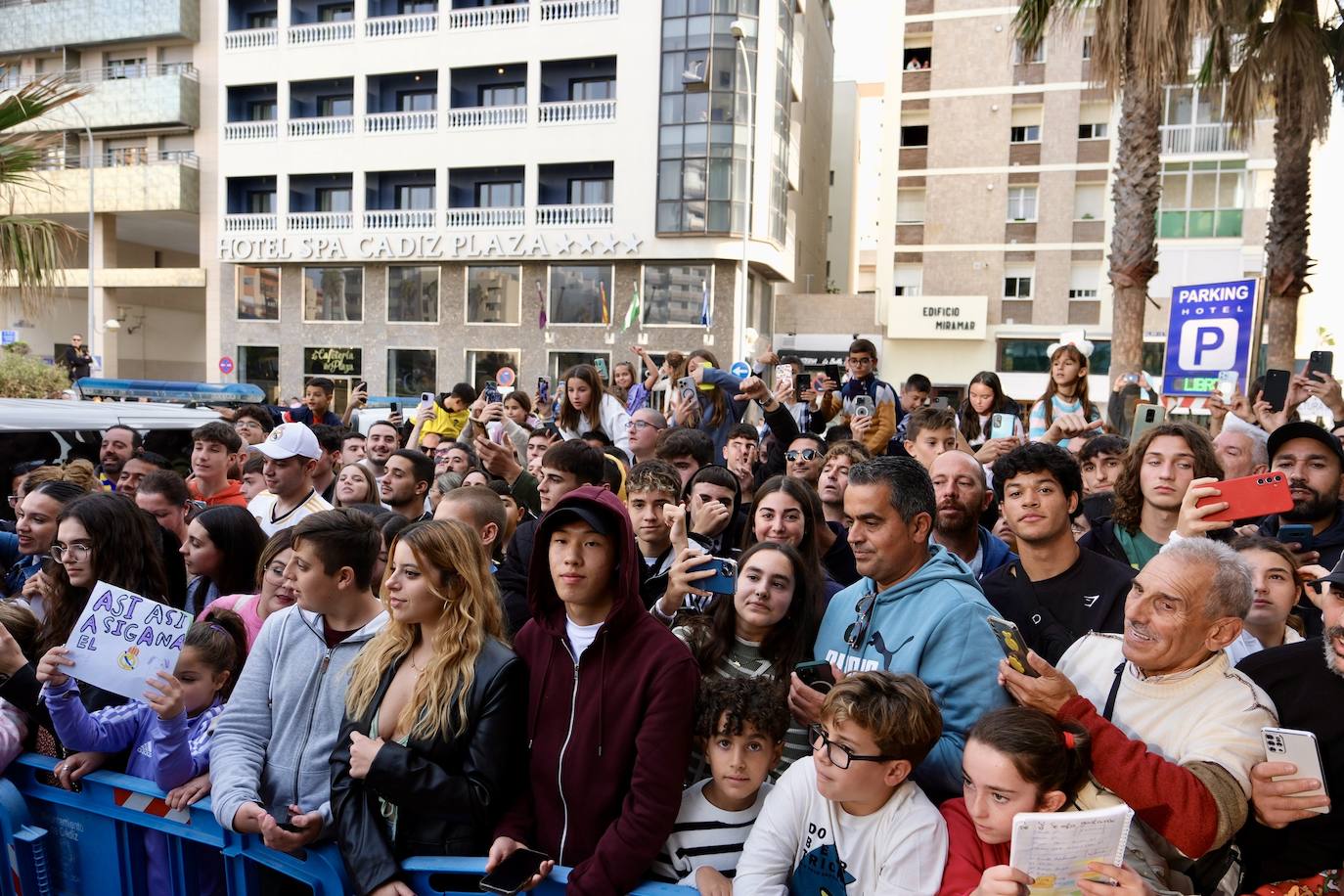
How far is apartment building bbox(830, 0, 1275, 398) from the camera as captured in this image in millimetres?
28578

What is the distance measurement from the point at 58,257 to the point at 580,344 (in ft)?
78.2

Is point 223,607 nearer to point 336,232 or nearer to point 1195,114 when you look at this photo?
point 336,232

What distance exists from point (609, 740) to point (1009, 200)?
31.5 metres

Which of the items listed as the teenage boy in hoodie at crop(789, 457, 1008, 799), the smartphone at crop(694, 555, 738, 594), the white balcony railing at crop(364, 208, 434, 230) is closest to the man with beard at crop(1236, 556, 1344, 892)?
the teenage boy in hoodie at crop(789, 457, 1008, 799)

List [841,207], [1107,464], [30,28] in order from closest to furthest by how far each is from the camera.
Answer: [1107,464]
[30,28]
[841,207]

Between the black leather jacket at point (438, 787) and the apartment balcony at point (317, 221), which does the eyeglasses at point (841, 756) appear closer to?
the black leather jacket at point (438, 787)

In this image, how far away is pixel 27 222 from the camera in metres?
6.10

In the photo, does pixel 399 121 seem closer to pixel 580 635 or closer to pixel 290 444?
pixel 290 444

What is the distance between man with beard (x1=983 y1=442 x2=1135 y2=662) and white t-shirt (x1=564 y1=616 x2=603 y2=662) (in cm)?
162

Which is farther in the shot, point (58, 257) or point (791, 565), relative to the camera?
point (58, 257)

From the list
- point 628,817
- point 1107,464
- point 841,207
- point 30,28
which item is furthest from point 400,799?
point 841,207

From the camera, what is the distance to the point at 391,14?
3131cm

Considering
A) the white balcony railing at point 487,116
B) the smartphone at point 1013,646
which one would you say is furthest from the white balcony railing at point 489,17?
the smartphone at point 1013,646

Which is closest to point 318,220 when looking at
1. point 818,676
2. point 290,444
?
point 290,444
